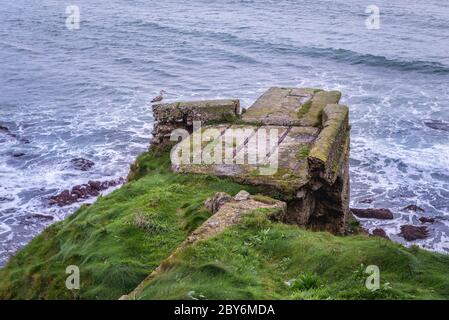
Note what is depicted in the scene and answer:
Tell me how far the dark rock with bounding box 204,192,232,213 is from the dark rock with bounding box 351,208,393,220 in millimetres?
12211

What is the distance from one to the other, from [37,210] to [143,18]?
35.6 m

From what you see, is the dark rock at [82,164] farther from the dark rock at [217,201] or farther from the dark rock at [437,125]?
the dark rock at [437,125]

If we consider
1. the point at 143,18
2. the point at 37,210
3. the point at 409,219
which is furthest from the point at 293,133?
the point at 143,18

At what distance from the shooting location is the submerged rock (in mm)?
20375

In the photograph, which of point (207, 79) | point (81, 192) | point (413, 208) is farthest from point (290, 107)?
point (207, 79)

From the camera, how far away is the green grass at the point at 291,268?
19.3 ft

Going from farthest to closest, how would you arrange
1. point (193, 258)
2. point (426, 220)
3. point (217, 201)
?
point (426, 220), point (217, 201), point (193, 258)

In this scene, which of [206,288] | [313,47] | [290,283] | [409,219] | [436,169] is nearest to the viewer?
[206,288]

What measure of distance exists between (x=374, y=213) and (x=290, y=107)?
28.2 feet

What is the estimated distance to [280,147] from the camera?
10656 millimetres

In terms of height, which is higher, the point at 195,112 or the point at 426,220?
the point at 195,112

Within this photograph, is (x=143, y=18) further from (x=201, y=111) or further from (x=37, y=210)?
(x=201, y=111)

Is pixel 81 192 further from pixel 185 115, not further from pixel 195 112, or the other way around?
pixel 195 112

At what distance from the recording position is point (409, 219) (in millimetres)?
19625
